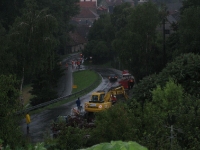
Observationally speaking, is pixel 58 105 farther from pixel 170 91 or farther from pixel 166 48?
pixel 170 91

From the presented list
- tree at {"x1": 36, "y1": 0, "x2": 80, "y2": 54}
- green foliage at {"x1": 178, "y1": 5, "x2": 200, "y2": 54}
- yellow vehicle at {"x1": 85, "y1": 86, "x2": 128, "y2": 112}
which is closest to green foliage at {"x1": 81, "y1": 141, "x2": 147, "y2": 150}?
yellow vehicle at {"x1": 85, "y1": 86, "x2": 128, "y2": 112}

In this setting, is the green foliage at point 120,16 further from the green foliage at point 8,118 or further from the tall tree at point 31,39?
the green foliage at point 8,118

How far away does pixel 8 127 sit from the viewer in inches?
547

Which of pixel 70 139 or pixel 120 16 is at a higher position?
pixel 70 139

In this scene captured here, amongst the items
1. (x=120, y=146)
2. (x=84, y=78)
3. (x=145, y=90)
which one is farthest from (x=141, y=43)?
(x=120, y=146)

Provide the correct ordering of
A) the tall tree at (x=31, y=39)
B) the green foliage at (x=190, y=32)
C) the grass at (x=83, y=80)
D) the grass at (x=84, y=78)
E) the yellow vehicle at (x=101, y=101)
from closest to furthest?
the yellow vehicle at (x=101, y=101), the tall tree at (x=31, y=39), the green foliage at (x=190, y=32), the grass at (x=83, y=80), the grass at (x=84, y=78)

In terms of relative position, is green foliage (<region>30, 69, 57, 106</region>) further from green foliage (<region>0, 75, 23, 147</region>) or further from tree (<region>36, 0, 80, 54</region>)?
green foliage (<region>0, 75, 23, 147</region>)

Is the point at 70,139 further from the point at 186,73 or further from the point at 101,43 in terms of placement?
the point at 101,43

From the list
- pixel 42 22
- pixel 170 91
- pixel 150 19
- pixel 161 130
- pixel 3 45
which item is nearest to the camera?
pixel 161 130

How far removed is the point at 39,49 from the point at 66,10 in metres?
35.1

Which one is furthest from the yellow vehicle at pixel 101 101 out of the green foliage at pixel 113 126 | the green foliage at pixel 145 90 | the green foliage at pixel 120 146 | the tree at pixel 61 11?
the green foliage at pixel 120 146

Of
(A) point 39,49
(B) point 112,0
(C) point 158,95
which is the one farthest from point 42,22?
(B) point 112,0

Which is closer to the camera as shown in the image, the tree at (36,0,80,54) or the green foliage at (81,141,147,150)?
the green foliage at (81,141,147,150)

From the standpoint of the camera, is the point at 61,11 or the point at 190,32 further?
the point at 61,11
